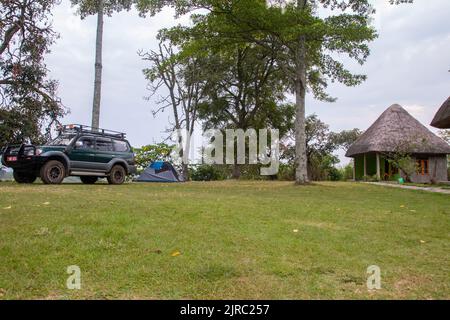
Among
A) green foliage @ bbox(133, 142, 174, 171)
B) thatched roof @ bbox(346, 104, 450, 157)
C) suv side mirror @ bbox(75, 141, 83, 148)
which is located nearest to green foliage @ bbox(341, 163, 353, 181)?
thatched roof @ bbox(346, 104, 450, 157)

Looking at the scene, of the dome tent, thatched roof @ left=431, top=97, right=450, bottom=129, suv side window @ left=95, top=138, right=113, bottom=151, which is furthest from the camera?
the dome tent

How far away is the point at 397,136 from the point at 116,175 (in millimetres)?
19423

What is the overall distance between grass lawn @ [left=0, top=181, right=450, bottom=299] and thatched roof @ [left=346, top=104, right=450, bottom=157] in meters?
20.5

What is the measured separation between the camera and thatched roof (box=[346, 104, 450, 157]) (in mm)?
25812

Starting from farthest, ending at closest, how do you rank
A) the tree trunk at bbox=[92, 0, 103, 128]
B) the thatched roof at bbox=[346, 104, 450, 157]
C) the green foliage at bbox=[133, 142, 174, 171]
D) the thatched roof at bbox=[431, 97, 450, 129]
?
the green foliage at bbox=[133, 142, 174, 171] < the thatched roof at bbox=[346, 104, 450, 157] < the tree trunk at bbox=[92, 0, 103, 128] < the thatched roof at bbox=[431, 97, 450, 129]

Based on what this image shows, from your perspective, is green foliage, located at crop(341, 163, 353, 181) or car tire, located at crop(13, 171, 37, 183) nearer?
car tire, located at crop(13, 171, 37, 183)

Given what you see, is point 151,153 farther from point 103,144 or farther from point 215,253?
point 215,253

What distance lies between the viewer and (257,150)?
29703mm

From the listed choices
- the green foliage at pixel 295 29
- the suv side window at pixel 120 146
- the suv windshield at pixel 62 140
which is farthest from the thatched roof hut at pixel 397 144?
the suv windshield at pixel 62 140

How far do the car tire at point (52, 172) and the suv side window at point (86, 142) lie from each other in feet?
3.15

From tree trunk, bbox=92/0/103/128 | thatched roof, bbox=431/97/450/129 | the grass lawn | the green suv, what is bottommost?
the grass lawn

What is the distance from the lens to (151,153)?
2764 centimetres

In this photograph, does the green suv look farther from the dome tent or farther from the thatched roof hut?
the thatched roof hut

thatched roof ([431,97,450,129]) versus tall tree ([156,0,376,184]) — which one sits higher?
tall tree ([156,0,376,184])
